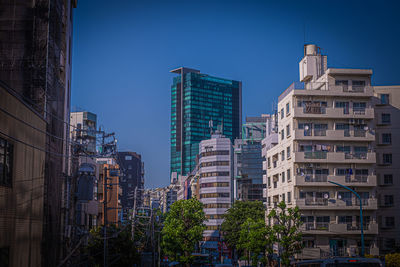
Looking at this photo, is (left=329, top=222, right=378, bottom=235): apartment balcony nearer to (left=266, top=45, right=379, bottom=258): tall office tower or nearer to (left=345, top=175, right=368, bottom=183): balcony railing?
(left=266, top=45, right=379, bottom=258): tall office tower

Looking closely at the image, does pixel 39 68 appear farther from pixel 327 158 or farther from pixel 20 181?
pixel 327 158

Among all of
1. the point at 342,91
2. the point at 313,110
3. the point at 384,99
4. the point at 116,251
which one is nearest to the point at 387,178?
the point at 384,99

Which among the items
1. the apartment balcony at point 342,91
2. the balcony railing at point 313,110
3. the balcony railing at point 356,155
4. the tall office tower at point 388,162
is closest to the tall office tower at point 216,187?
the tall office tower at point 388,162

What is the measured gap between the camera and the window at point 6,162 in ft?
78.0

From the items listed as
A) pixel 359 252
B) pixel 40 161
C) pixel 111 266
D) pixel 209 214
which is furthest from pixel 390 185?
pixel 209 214

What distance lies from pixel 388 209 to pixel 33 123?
51.1 m

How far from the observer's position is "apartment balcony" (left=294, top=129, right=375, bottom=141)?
6381 centimetres

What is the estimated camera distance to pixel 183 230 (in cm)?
7825

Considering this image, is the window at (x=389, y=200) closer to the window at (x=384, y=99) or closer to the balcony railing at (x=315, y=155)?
the balcony railing at (x=315, y=155)

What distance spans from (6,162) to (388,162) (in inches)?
2142

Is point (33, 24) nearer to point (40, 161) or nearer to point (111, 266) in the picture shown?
point (40, 161)

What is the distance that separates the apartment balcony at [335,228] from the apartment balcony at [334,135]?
1067 cm

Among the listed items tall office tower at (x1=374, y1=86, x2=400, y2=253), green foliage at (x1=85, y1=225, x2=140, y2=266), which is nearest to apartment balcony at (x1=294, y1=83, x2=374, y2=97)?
tall office tower at (x1=374, y1=86, x2=400, y2=253)

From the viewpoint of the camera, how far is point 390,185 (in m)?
65.9
